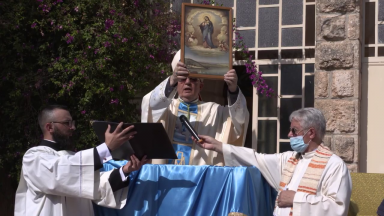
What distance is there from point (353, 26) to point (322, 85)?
0.73 metres

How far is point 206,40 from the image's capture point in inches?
211

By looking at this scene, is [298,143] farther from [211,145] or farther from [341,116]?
[341,116]

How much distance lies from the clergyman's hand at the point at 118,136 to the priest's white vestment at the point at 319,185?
3.46ft

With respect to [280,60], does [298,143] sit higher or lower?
lower

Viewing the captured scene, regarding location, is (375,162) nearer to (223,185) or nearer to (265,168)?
(265,168)

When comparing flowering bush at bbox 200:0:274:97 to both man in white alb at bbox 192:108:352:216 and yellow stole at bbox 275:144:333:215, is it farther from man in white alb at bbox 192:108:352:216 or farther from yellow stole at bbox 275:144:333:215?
yellow stole at bbox 275:144:333:215

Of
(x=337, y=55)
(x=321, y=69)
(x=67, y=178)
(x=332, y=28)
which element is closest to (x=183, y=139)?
(x=67, y=178)

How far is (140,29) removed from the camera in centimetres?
791

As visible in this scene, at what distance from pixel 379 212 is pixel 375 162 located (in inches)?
80.5

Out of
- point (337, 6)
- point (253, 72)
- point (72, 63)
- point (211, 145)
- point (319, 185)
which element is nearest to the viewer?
point (319, 185)

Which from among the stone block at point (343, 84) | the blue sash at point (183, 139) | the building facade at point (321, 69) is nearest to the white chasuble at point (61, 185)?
the blue sash at point (183, 139)

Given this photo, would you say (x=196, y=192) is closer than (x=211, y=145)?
Yes

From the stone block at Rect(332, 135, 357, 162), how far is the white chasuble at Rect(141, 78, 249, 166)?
155cm

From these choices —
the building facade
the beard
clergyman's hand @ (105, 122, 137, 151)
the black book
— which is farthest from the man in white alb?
the building facade
